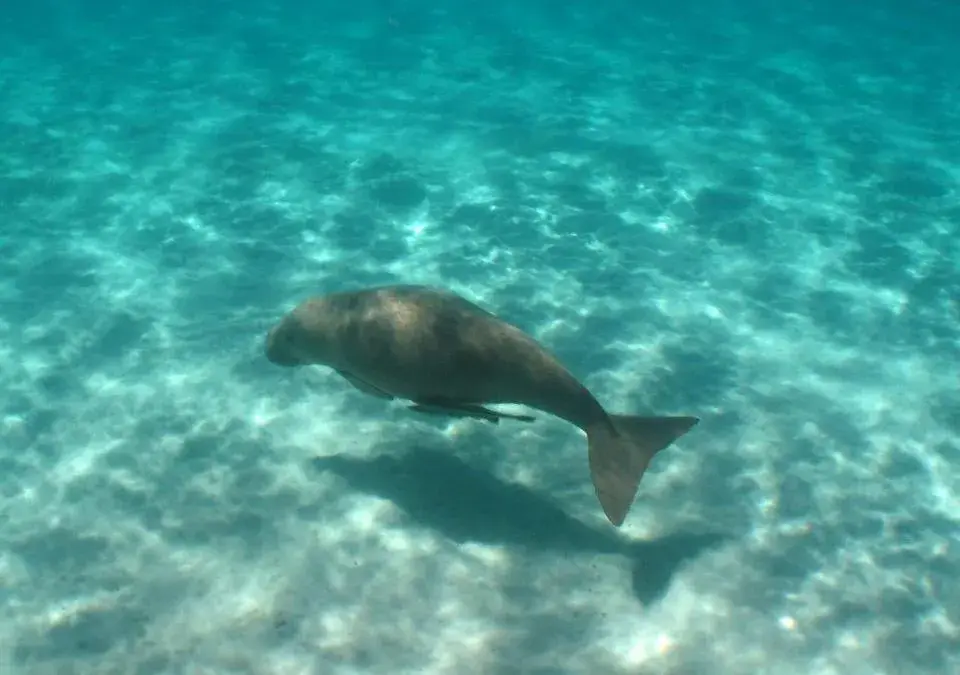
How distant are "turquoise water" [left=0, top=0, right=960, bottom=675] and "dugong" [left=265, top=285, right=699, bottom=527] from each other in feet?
4.76

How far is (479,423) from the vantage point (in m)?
9.52

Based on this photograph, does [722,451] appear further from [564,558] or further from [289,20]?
[289,20]

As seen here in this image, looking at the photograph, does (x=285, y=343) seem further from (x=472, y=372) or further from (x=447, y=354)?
(x=472, y=372)

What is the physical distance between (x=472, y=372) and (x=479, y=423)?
8.08ft

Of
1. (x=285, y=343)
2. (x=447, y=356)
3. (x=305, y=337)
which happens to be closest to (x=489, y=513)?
(x=447, y=356)

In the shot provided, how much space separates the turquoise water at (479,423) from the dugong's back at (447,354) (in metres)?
1.72

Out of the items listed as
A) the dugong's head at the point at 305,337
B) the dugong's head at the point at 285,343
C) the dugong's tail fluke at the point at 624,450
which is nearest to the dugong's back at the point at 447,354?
the dugong's head at the point at 305,337

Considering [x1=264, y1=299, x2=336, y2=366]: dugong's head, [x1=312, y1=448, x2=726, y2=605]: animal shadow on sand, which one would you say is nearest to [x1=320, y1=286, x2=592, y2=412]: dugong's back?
[x1=264, y1=299, x2=336, y2=366]: dugong's head

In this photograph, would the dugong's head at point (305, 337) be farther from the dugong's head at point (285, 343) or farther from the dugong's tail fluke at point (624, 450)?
the dugong's tail fluke at point (624, 450)

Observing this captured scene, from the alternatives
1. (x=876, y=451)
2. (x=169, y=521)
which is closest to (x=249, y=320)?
(x=169, y=521)

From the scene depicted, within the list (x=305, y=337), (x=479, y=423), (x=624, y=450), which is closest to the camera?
(x=624, y=450)

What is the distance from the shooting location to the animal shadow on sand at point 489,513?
305 inches

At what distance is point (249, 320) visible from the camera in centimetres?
1141

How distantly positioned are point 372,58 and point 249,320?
1807 centimetres
